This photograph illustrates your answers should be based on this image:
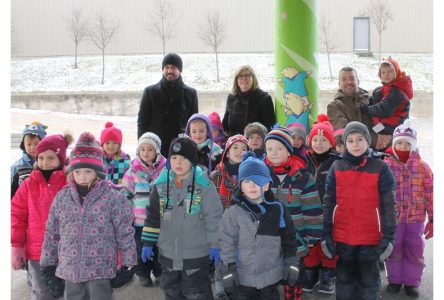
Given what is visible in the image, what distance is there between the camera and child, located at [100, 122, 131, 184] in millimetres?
4660

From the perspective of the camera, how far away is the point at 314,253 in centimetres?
418

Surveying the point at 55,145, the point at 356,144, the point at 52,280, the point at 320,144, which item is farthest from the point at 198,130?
the point at 52,280

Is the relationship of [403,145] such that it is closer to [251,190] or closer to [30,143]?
[251,190]

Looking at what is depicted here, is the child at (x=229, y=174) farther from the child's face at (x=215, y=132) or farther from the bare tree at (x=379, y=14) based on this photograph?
the bare tree at (x=379, y=14)

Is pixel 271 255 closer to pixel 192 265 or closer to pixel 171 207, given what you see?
pixel 192 265

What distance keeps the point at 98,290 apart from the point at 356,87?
3.73m

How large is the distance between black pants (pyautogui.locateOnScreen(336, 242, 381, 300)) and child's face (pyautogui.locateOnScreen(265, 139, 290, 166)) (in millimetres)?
887

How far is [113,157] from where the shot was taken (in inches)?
186

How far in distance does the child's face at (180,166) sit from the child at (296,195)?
776 mm

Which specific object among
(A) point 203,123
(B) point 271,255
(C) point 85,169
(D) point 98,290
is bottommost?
(D) point 98,290

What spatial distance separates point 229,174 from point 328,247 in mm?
1151

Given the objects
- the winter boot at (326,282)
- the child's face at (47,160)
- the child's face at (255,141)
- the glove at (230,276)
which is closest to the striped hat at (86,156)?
the child's face at (47,160)

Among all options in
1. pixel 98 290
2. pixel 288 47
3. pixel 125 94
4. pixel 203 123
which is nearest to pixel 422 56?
Result: pixel 125 94

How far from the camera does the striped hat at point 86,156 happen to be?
3.29 m
